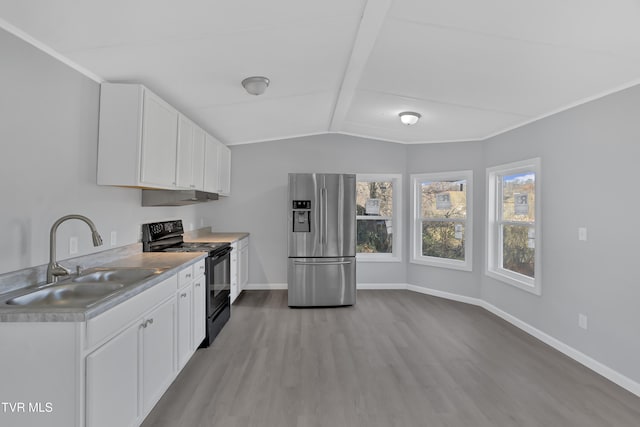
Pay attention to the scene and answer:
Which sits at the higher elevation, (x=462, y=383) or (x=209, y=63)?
(x=209, y=63)

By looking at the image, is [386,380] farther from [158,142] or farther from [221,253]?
[158,142]

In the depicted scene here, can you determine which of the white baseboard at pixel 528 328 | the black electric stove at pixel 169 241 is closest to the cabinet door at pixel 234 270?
the black electric stove at pixel 169 241

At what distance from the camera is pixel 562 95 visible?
9.94ft

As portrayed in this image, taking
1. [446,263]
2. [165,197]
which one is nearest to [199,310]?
[165,197]

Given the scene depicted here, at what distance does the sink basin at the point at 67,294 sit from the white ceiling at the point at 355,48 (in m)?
1.40

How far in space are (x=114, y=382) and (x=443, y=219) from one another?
4481mm

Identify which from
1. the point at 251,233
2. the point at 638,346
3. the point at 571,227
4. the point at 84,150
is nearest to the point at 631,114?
the point at 571,227

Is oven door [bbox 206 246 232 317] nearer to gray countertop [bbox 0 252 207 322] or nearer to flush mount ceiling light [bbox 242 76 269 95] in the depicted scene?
gray countertop [bbox 0 252 207 322]

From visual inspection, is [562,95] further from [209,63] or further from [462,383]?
[209,63]

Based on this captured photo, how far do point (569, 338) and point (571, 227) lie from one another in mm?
1009

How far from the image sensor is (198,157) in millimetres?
3871

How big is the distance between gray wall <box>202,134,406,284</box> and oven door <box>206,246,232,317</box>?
1.40 metres

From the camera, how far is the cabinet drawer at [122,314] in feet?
5.05

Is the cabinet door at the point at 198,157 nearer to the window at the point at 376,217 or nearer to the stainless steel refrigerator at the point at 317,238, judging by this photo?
the stainless steel refrigerator at the point at 317,238
